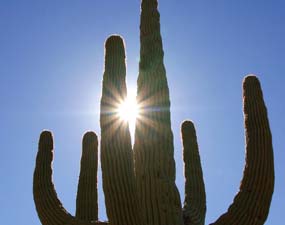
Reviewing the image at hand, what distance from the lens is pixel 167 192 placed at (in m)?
6.29

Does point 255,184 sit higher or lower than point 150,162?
lower

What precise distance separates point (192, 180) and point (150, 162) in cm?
243

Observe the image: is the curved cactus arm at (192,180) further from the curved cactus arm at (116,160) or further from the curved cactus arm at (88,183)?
the curved cactus arm at (88,183)

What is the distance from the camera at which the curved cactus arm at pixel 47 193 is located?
7.63m

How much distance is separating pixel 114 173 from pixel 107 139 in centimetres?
47

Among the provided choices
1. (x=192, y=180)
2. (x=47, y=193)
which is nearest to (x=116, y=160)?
(x=47, y=193)

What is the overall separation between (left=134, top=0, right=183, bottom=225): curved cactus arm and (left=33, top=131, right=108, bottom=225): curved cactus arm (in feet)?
4.53

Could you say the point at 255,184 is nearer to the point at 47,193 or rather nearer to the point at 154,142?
the point at 154,142

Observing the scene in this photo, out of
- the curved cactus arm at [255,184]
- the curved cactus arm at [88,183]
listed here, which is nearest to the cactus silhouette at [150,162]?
the curved cactus arm at [255,184]

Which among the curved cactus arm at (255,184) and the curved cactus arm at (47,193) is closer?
the curved cactus arm at (255,184)

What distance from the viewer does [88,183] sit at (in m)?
9.30

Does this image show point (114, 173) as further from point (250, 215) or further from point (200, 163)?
point (200, 163)

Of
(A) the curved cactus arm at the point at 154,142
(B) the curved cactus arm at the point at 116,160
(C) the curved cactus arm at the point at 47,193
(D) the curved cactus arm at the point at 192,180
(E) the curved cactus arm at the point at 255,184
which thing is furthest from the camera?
(D) the curved cactus arm at the point at 192,180

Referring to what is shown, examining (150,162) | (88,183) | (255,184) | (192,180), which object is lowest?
(255,184)
